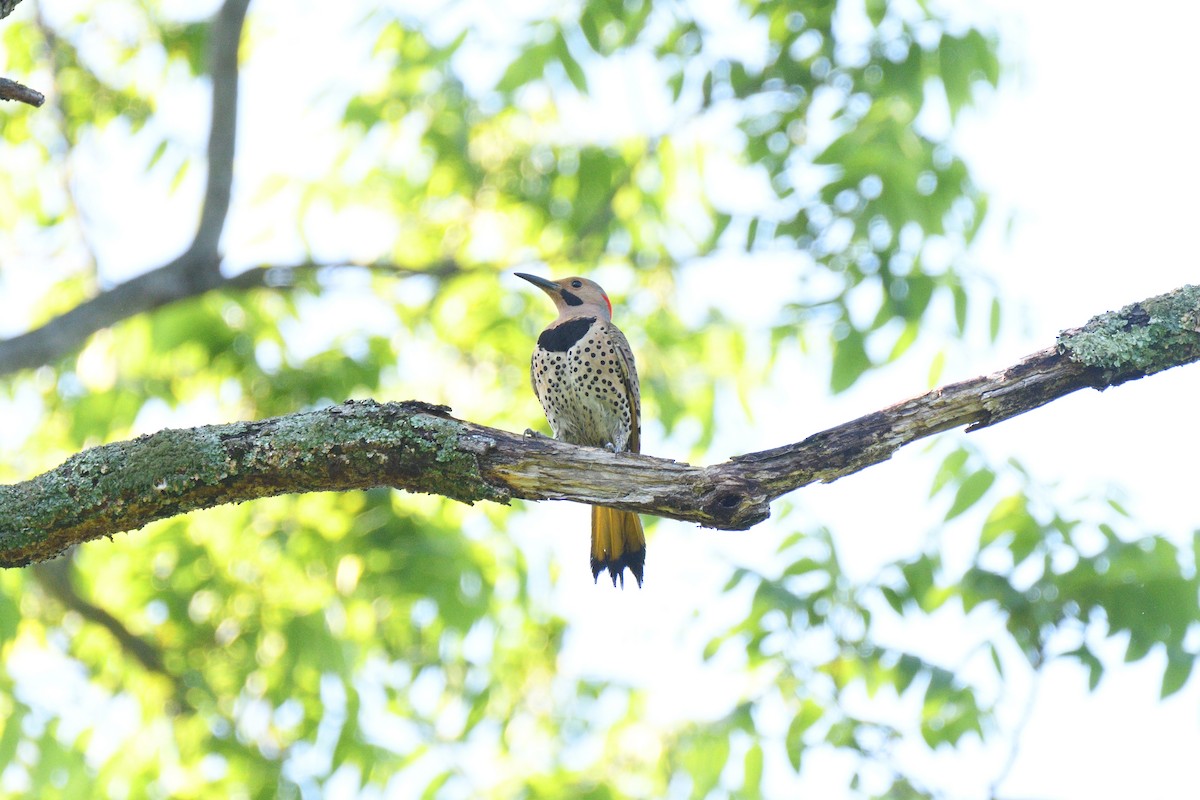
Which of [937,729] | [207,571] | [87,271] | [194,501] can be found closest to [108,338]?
[87,271]

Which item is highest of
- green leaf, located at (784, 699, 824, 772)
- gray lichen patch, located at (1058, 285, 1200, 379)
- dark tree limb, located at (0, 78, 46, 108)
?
gray lichen patch, located at (1058, 285, 1200, 379)

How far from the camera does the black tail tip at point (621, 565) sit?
4.85 metres

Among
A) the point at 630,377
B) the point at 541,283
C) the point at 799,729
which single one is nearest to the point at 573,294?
the point at 541,283

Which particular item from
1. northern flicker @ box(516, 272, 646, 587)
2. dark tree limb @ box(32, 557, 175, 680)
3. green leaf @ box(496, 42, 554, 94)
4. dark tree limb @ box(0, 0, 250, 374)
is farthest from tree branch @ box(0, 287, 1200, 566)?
dark tree limb @ box(32, 557, 175, 680)

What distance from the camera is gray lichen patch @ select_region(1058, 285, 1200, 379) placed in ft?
10.5

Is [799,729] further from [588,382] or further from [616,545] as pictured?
[588,382]

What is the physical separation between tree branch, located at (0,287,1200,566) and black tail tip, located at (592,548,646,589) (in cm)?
162

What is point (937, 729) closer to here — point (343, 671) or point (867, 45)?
point (343, 671)

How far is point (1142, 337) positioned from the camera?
3248mm

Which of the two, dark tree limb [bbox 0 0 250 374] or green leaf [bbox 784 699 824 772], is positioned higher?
dark tree limb [bbox 0 0 250 374]

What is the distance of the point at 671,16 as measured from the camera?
662cm

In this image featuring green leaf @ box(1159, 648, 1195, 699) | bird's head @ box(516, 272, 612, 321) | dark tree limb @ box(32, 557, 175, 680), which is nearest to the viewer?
green leaf @ box(1159, 648, 1195, 699)

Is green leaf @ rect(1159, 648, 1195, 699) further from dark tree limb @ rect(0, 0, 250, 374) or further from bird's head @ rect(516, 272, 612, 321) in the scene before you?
dark tree limb @ rect(0, 0, 250, 374)

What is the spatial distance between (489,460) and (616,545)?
177 centimetres
